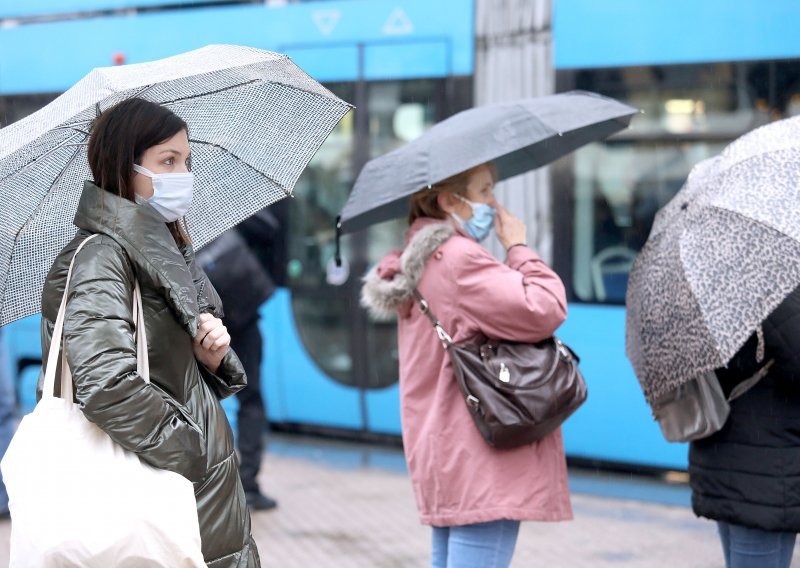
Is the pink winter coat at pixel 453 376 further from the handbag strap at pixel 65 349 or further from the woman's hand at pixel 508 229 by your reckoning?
the handbag strap at pixel 65 349

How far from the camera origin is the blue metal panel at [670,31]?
5.98 metres

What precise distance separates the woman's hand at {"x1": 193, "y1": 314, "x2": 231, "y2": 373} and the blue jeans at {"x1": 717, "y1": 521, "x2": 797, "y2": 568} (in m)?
1.65

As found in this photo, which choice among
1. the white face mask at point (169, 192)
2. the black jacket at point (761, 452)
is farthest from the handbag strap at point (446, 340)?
the white face mask at point (169, 192)

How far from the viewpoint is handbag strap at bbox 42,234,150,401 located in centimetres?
242

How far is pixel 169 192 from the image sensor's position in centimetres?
267

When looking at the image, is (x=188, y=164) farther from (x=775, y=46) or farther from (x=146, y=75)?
(x=775, y=46)

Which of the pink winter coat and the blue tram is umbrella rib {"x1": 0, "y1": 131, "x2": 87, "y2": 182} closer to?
the pink winter coat

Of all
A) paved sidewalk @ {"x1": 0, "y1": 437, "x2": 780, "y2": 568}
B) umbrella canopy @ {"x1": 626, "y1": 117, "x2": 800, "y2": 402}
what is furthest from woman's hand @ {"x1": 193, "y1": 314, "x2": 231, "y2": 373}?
paved sidewalk @ {"x1": 0, "y1": 437, "x2": 780, "y2": 568}

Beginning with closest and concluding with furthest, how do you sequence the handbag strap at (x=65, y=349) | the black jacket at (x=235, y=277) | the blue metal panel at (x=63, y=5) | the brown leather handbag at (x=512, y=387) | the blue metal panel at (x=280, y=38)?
1. the handbag strap at (x=65, y=349)
2. the brown leather handbag at (x=512, y=387)
3. the black jacket at (x=235, y=277)
4. the blue metal panel at (x=280, y=38)
5. the blue metal panel at (x=63, y=5)

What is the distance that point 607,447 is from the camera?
6.55 metres

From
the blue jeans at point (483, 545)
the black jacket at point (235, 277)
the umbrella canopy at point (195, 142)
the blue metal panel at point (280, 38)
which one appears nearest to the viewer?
the umbrella canopy at point (195, 142)

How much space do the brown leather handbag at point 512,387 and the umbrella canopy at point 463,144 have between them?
469 mm

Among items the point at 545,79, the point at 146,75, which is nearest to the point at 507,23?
the point at 545,79

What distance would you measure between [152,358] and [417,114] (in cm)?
495
